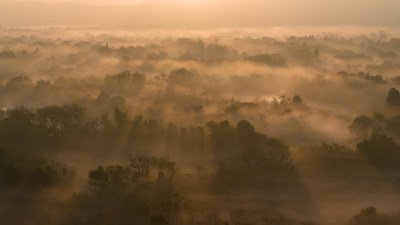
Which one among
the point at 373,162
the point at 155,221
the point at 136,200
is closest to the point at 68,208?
the point at 136,200

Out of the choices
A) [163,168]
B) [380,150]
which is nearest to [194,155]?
Result: [163,168]

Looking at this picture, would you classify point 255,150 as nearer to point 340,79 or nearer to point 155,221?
point 155,221

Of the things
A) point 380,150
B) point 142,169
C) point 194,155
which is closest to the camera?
point 142,169

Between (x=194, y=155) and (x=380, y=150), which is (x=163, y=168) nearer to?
(x=194, y=155)

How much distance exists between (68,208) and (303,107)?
3200cm

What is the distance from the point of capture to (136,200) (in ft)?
72.4

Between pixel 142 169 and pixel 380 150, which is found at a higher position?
pixel 380 150

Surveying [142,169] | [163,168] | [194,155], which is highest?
[194,155]

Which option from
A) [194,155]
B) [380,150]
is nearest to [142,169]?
[194,155]

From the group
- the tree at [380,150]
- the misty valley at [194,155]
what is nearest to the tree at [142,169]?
the misty valley at [194,155]

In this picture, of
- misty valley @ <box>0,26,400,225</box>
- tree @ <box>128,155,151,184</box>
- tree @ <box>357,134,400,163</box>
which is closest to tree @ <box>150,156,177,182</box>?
misty valley @ <box>0,26,400,225</box>

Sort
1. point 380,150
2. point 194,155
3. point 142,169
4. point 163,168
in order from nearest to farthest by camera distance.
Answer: point 142,169
point 163,168
point 380,150
point 194,155

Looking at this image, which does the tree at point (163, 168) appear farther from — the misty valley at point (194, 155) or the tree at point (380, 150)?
the tree at point (380, 150)

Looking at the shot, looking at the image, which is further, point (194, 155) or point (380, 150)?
point (194, 155)
